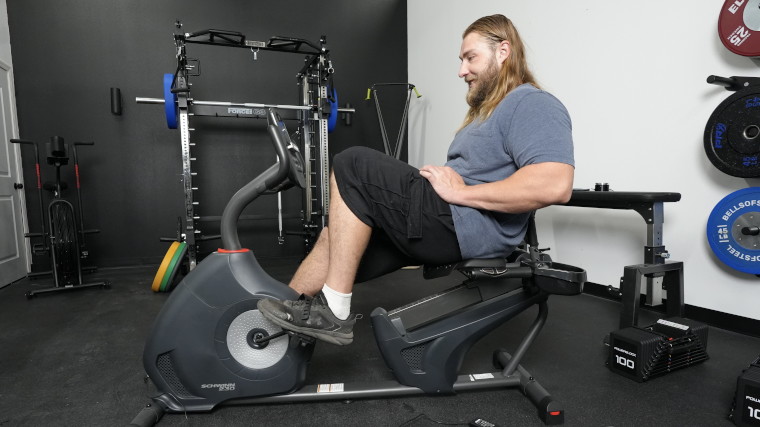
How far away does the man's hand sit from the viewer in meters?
1.13

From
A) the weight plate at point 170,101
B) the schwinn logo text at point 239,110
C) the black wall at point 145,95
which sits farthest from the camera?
the black wall at point 145,95

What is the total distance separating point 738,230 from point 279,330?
1.99 metres

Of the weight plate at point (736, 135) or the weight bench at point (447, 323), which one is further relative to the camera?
the weight plate at point (736, 135)

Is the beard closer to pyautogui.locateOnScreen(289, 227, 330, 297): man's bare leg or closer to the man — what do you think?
the man

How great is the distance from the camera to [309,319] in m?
1.08

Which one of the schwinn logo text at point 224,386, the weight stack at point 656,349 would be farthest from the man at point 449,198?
the weight stack at point 656,349

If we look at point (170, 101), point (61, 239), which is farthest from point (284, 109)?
point (61, 239)

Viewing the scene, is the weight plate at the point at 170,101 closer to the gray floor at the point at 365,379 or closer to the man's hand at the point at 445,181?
the gray floor at the point at 365,379

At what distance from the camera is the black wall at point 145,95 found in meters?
3.26

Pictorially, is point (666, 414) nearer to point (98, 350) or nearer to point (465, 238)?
point (465, 238)

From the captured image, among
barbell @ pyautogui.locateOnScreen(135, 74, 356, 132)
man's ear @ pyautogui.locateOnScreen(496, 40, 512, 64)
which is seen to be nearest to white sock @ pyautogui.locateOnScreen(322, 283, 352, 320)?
man's ear @ pyautogui.locateOnScreen(496, 40, 512, 64)

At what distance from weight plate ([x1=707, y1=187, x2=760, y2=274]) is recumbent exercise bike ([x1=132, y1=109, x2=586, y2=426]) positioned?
112cm

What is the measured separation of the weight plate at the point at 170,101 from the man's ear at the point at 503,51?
2481mm

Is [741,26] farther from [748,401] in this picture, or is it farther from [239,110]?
[239,110]
